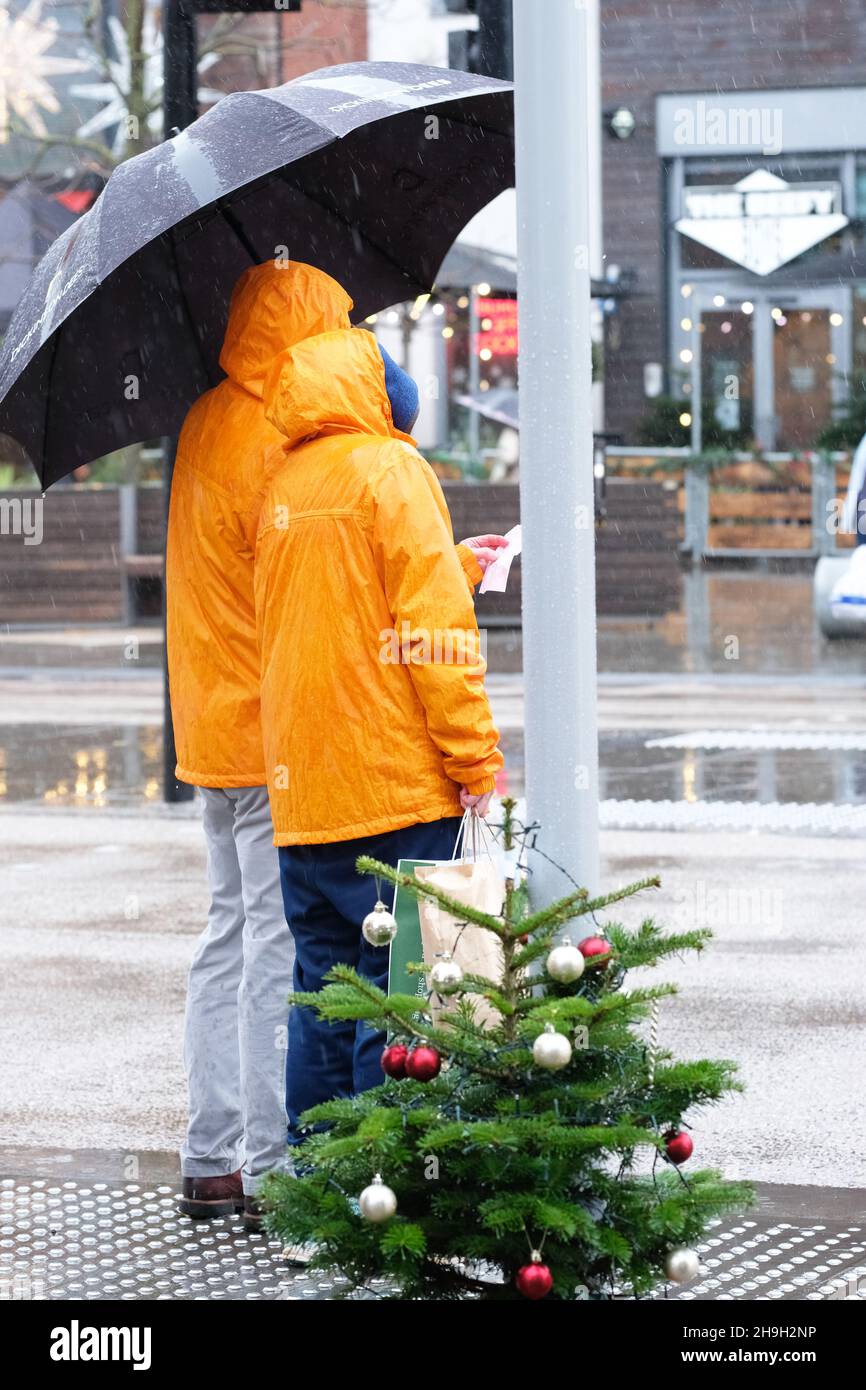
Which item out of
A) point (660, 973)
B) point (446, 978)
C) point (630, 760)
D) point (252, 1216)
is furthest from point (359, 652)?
point (630, 760)

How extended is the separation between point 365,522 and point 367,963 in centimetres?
91

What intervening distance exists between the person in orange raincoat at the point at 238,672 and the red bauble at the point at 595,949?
124 centimetres

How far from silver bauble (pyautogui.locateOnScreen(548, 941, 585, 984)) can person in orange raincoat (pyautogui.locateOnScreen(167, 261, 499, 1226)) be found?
1300mm

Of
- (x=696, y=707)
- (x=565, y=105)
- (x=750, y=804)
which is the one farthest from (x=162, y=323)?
(x=696, y=707)

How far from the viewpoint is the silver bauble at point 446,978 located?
3459 millimetres

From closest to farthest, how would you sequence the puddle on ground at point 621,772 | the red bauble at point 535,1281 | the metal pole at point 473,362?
the red bauble at point 535,1281 < the puddle on ground at point 621,772 < the metal pole at point 473,362

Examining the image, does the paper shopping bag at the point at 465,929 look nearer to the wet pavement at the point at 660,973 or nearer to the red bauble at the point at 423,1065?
the red bauble at the point at 423,1065

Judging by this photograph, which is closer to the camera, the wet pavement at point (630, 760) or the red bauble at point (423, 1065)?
the red bauble at point (423, 1065)

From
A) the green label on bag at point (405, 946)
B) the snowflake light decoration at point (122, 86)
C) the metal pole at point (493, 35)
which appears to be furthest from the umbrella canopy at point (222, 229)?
the snowflake light decoration at point (122, 86)

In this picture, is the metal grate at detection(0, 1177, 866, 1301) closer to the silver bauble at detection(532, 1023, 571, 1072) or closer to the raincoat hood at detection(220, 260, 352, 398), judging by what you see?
the silver bauble at detection(532, 1023, 571, 1072)

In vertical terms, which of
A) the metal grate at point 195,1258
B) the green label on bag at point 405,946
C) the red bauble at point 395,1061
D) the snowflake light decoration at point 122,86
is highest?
the snowflake light decoration at point 122,86

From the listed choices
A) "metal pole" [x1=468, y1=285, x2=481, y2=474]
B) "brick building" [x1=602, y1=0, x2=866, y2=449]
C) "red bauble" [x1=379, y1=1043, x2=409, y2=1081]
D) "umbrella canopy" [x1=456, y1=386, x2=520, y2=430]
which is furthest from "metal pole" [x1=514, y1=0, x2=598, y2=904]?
"brick building" [x1=602, y1=0, x2=866, y2=449]

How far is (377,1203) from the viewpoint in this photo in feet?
10.7
